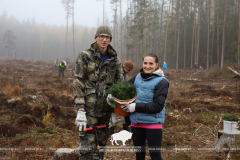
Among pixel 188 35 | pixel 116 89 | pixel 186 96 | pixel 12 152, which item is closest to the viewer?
pixel 116 89

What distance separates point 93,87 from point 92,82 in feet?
0.24

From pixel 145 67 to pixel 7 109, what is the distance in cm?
628

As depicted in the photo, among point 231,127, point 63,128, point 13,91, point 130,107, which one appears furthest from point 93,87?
point 13,91

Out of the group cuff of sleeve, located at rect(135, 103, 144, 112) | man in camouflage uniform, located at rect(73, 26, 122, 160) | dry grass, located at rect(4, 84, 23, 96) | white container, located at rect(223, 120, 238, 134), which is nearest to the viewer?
cuff of sleeve, located at rect(135, 103, 144, 112)

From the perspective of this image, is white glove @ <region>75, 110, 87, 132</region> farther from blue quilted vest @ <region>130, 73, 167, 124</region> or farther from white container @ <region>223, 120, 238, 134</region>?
white container @ <region>223, 120, 238, 134</region>

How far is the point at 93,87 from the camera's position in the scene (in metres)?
2.40

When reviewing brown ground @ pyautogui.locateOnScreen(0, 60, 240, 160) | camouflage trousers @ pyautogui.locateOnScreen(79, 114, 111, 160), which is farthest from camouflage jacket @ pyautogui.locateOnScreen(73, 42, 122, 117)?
brown ground @ pyautogui.locateOnScreen(0, 60, 240, 160)

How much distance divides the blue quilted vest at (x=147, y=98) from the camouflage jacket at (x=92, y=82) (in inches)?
19.5

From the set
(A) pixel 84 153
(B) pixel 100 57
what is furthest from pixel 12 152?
(B) pixel 100 57

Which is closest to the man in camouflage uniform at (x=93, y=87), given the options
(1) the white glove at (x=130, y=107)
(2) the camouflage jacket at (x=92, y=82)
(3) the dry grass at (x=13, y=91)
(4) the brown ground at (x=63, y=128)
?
(2) the camouflage jacket at (x=92, y=82)

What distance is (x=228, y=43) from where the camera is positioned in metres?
29.9

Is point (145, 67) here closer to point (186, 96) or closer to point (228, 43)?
point (186, 96)

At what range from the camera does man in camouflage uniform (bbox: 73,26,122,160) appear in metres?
2.28

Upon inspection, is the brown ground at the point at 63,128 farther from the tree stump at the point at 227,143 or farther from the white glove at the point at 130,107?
the white glove at the point at 130,107
